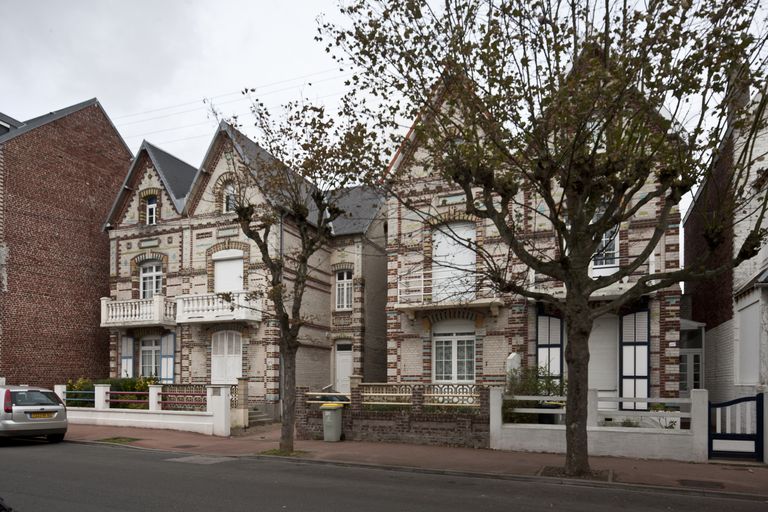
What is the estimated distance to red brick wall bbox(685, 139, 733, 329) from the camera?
18219 mm

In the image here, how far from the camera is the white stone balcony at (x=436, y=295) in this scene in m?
19.3

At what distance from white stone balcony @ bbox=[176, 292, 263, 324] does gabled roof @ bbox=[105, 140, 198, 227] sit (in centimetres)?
391

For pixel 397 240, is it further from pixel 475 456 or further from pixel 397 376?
pixel 475 456

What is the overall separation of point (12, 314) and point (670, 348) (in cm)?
2250

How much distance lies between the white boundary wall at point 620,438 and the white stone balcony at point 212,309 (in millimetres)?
10414

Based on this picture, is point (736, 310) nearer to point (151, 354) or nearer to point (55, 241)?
point (151, 354)

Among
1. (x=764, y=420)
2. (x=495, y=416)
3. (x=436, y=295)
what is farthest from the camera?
(x=436, y=295)

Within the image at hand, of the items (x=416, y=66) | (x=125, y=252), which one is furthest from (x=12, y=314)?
(x=416, y=66)

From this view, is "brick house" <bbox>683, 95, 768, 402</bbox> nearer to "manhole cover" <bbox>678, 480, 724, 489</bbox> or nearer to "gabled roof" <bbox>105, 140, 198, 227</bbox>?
"manhole cover" <bbox>678, 480, 724, 489</bbox>

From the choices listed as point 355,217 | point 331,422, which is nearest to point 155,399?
point 331,422

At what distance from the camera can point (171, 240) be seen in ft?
82.6

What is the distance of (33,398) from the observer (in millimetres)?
15922

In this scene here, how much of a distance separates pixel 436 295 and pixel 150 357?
1245 centimetres

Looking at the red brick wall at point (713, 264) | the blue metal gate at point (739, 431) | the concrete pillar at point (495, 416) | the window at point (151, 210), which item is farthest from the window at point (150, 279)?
the blue metal gate at point (739, 431)
